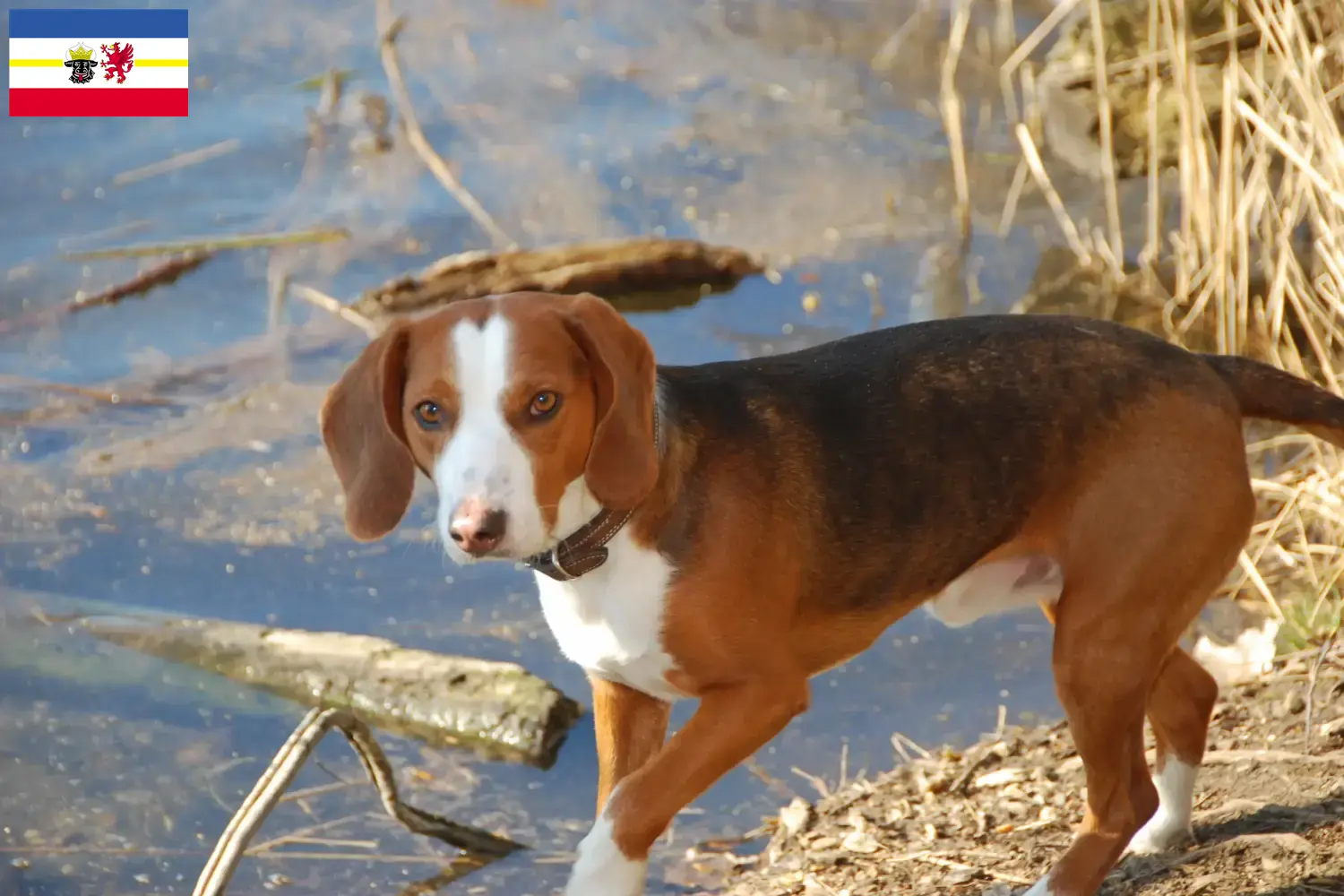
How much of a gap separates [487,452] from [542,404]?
0.17 metres

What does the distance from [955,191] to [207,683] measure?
5086 mm

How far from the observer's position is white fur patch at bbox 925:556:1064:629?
4156 millimetres

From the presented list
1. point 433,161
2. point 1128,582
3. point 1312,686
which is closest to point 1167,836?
point 1312,686

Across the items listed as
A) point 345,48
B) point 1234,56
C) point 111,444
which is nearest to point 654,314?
point 111,444

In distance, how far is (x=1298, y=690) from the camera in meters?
4.95

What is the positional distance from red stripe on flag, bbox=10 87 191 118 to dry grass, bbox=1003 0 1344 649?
5034 mm

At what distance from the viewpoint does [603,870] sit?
3598 mm

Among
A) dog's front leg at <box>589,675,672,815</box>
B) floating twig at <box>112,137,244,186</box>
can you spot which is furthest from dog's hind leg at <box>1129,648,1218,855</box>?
floating twig at <box>112,137,244,186</box>

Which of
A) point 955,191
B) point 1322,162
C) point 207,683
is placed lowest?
point 207,683

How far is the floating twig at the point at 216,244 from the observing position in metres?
9.02

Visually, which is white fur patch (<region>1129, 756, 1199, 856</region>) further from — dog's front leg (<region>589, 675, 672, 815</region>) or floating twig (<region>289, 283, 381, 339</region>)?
floating twig (<region>289, 283, 381, 339</region>)

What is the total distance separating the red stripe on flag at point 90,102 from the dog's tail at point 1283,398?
7.54 m

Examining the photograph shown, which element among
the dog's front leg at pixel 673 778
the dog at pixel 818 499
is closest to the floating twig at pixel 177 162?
the dog at pixel 818 499

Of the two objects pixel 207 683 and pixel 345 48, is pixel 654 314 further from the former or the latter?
pixel 345 48
